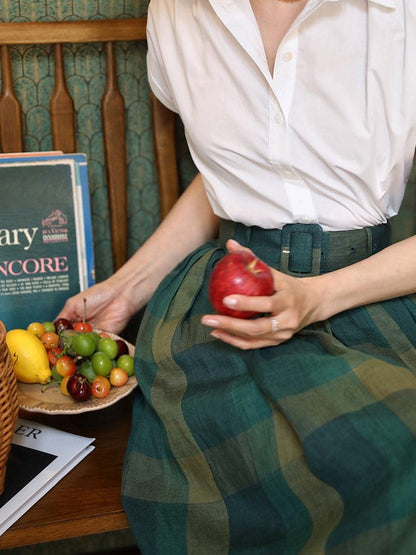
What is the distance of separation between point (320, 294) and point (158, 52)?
55 centimetres

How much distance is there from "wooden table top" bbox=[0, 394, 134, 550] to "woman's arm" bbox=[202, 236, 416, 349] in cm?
30

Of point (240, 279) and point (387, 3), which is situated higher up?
point (387, 3)

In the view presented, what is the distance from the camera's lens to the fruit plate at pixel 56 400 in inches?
46.2

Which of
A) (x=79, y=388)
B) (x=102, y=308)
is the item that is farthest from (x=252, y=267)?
(x=102, y=308)

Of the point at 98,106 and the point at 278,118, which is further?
the point at 98,106

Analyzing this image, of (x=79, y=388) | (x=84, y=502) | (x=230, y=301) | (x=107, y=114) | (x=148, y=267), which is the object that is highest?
(x=107, y=114)

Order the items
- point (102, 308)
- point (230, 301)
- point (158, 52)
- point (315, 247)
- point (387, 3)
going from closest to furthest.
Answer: point (230, 301)
point (387, 3)
point (315, 247)
point (158, 52)
point (102, 308)

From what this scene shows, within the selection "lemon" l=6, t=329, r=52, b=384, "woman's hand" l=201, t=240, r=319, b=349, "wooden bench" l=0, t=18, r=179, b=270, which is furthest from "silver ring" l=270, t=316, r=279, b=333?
"wooden bench" l=0, t=18, r=179, b=270

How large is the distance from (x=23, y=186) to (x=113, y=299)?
276 mm

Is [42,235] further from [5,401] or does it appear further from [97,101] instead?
[5,401]

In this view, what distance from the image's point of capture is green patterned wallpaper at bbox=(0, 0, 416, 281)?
149cm

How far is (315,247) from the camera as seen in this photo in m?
1.17

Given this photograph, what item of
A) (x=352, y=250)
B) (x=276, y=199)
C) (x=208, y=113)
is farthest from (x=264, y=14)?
(x=352, y=250)

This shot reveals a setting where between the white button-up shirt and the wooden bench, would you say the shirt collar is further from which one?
the wooden bench
